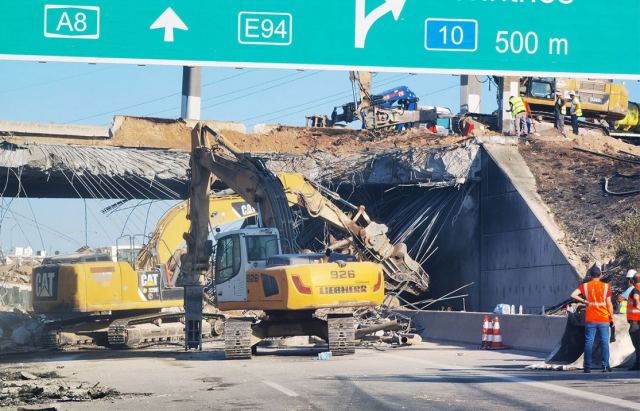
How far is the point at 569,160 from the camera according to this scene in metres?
42.9

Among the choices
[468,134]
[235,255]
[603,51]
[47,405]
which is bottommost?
[47,405]

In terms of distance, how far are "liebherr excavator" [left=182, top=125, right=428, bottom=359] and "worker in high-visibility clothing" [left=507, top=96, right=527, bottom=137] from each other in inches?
625

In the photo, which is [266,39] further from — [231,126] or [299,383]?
[231,126]

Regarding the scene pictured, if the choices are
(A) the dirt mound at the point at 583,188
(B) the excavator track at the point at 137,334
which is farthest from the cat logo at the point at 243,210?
(A) the dirt mound at the point at 583,188

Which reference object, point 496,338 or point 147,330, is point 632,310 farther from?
point 147,330

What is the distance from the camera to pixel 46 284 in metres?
31.0

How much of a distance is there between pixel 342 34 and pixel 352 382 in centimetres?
514

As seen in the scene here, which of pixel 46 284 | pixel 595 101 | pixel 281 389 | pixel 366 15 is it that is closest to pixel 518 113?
pixel 595 101

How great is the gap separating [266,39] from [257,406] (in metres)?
4.78

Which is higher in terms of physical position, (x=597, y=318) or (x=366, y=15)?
(x=366, y=15)

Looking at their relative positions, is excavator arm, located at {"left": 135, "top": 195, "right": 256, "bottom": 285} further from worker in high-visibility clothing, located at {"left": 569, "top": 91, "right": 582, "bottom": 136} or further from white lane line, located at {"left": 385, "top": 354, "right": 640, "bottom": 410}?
worker in high-visibility clothing, located at {"left": 569, "top": 91, "right": 582, "bottom": 136}

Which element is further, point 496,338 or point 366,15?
point 496,338

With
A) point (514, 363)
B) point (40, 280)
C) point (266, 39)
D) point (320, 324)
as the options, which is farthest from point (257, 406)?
→ point (40, 280)

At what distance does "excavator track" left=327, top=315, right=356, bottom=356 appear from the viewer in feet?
78.2
